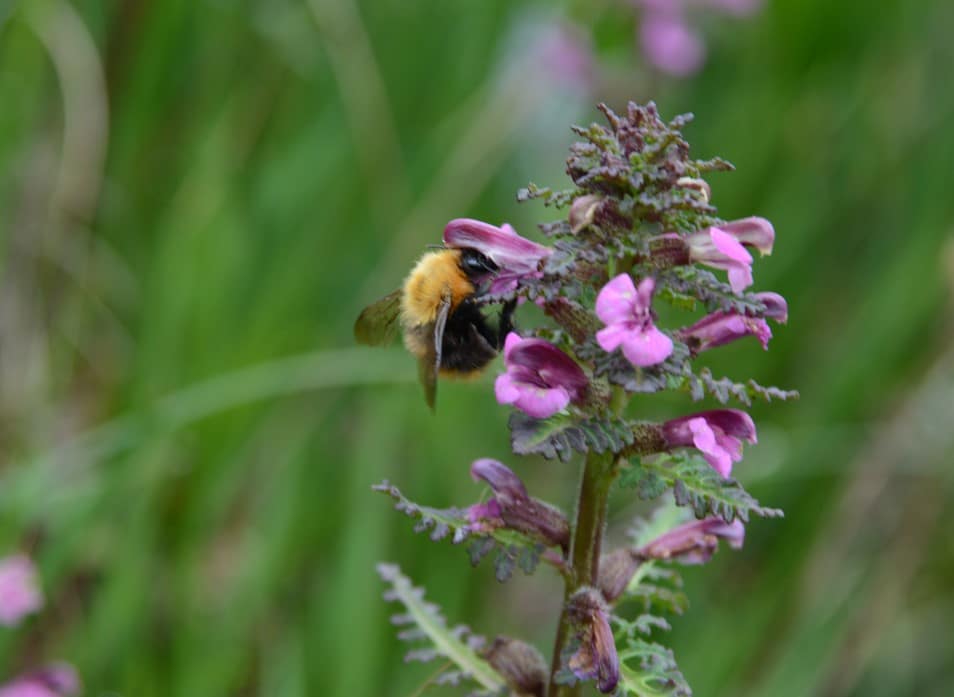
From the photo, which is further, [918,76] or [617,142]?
[918,76]

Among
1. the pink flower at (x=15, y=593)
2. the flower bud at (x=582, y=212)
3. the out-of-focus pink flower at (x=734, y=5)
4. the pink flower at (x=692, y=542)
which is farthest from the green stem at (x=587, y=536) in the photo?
the out-of-focus pink flower at (x=734, y=5)

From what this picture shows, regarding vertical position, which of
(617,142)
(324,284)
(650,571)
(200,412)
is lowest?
(650,571)

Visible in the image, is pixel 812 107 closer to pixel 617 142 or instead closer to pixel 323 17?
pixel 323 17

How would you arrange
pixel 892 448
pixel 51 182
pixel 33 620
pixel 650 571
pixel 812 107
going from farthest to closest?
pixel 812 107 → pixel 51 182 → pixel 892 448 → pixel 33 620 → pixel 650 571

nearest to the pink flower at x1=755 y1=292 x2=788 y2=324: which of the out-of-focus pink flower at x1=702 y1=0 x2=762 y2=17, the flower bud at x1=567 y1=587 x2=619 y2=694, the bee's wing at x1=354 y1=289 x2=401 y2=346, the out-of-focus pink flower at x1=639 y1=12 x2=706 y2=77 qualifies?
the flower bud at x1=567 y1=587 x2=619 y2=694

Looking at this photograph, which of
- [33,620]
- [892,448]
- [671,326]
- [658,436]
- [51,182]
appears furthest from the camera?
[51,182]

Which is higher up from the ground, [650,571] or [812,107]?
[812,107]

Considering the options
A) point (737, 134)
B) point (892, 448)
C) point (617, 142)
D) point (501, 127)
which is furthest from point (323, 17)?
point (617, 142)
